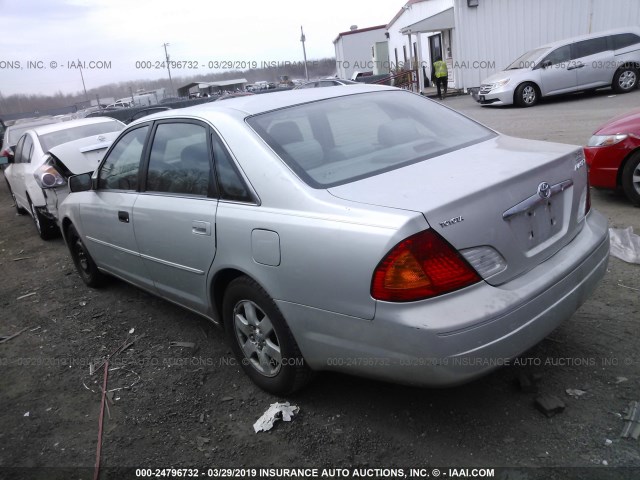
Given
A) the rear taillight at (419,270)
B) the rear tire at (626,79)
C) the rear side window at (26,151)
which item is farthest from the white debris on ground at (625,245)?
the rear tire at (626,79)

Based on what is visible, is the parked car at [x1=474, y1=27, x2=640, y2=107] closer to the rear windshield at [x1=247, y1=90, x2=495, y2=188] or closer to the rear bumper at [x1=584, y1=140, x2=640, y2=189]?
the rear bumper at [x1=584, y1=140, x2=640, y2=189]

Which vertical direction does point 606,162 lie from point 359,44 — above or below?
below

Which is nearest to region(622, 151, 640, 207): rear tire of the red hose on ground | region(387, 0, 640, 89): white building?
the red hose on ground

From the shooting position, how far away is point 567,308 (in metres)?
2.62

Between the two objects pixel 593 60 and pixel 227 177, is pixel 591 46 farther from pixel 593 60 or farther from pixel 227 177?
pixel 227 177

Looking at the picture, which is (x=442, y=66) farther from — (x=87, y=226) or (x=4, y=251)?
(x=87, y=226)

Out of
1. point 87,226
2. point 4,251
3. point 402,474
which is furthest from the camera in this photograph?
point 4,251

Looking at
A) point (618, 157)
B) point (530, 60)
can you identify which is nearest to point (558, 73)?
point (530, 60)

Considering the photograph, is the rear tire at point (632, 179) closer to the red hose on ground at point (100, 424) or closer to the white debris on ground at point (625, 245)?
the white debris on ground at point (625, 245)

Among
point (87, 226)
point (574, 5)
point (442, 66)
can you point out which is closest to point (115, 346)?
point (87, 226)

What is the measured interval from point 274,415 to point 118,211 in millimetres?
2001

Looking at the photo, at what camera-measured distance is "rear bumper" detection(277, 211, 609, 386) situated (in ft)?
7.23

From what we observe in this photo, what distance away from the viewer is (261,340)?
3.02m

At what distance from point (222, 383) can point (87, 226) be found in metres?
2.13
